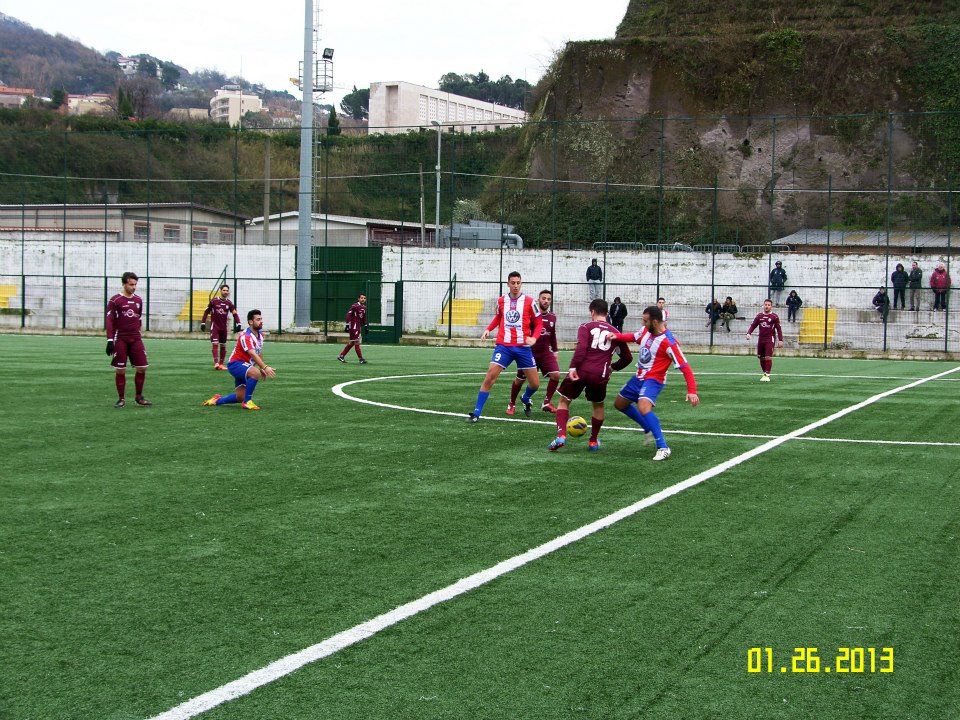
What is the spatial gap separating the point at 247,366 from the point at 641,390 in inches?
267

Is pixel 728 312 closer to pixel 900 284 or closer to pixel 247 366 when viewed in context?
pixel 900 284

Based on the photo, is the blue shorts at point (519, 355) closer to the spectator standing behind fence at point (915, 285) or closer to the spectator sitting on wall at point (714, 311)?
the spectator sitting on wall at point (714, 311)

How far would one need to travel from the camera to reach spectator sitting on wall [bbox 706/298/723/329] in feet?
130

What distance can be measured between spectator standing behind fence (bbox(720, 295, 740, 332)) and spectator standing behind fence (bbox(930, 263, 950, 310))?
7.09 m

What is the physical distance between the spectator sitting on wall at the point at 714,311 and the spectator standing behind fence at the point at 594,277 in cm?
467

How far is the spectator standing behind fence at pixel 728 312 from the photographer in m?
40.4

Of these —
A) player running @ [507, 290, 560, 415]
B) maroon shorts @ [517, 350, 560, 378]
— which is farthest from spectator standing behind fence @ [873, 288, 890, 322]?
maroon shorts @ [517, 350, 560, 378]

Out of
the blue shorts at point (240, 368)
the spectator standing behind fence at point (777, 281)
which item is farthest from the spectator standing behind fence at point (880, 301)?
the blue shorts at point (240, 368)

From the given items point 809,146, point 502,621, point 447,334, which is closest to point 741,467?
point 502,621

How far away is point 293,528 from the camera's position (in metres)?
7.98

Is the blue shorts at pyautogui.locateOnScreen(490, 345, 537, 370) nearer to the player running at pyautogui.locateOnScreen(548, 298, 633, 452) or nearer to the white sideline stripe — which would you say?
the player running at pyautogui.locateOnScreen(548, 298, 633, 452)

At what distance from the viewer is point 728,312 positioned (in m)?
40.5

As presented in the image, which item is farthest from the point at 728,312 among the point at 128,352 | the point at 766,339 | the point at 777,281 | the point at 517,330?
the point at 128,352

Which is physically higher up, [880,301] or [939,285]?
[939,285]
